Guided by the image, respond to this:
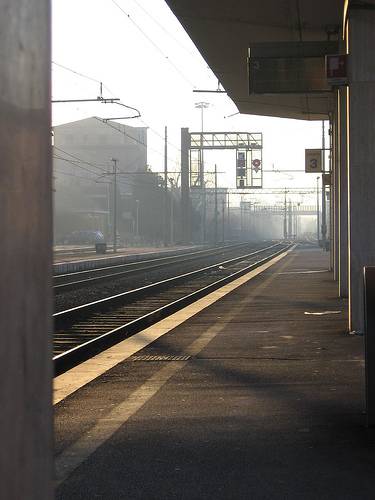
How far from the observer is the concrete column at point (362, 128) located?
9.25m

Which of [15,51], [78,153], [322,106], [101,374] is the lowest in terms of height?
[101,374]

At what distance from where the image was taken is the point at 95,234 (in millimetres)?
76125

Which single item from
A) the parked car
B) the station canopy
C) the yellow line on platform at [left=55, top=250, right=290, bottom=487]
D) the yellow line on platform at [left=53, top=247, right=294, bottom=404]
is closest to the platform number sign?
the station canopy

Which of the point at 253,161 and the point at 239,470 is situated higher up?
the point at 253,161

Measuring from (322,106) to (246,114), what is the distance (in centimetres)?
298

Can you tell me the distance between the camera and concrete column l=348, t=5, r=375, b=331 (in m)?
9.25

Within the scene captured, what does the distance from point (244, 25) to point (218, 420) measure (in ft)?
29.4

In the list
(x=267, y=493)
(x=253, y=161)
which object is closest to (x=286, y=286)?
(x=267, y=493)

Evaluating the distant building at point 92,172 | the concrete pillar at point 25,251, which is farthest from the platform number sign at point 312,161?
the distant building at point 92,172

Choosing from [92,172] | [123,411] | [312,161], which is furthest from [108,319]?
[92,172]

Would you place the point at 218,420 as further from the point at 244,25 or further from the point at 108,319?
the point at 108,319

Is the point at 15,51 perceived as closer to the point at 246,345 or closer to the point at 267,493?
the point at 267,493

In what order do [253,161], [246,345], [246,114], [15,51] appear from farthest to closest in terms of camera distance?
1. [253,161]
2. [246,114]
3. [246,345]
4. [15,51]

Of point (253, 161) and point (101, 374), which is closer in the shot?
point (101, 374)
